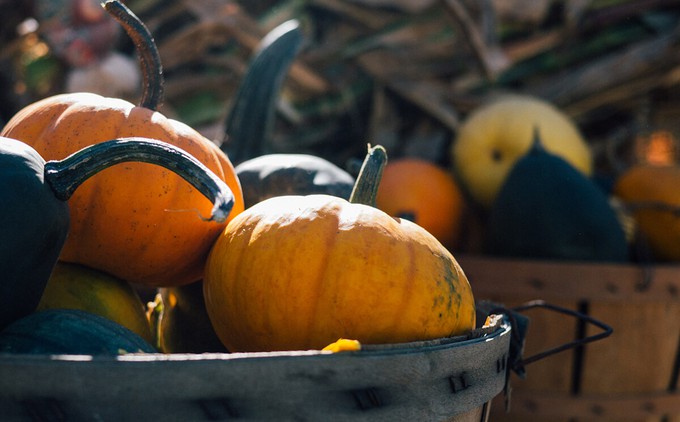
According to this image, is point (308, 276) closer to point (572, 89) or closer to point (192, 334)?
point (192, 334)

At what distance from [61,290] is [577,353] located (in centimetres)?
129

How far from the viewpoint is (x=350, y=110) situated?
2.96m

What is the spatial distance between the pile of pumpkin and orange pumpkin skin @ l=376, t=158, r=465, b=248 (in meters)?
1.03

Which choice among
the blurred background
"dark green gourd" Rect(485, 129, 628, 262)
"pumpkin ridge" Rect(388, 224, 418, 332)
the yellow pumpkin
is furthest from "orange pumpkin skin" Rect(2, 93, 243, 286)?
the blurred background

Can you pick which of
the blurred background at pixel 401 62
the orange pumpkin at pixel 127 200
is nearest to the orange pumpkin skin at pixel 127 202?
the orange pumpkin at pixel 127 200

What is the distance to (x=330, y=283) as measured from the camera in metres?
0.84

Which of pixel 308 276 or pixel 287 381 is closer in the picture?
pixel 287 381

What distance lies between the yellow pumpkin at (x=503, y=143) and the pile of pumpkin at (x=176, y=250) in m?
1.33

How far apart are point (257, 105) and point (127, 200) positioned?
891 mm

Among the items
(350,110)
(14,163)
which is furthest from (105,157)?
(350,110)

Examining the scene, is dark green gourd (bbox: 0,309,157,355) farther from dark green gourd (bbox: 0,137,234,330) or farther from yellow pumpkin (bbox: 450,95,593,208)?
yellow pumpkin (bbox: 450,95,593,208)

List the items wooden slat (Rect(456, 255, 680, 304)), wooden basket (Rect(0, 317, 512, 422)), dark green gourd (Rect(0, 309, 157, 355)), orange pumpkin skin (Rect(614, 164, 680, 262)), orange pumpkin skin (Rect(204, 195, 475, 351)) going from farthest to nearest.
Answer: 1. orange pumpkin skin (Rect(614, 164, 680, 262))
2. wooden slat (Rect(456, 255, 680, 304))
3. orange pumpkin skin (Rect(204, 195, 475, 351))
4. dark green gourd (Rect(0, 309, 157, 355))
5. wooden basket (Rect(0, 317, 512, 422))

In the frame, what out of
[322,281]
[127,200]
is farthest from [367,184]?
[127,200]

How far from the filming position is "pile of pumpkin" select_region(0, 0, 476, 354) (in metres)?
0.77
